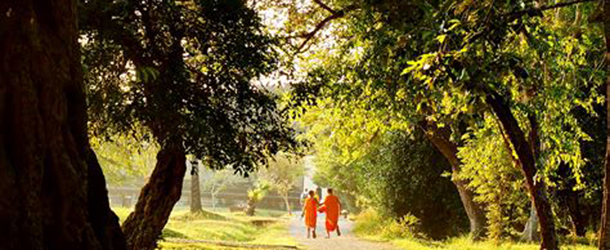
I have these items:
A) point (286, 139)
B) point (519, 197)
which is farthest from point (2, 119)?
point (519, 197)

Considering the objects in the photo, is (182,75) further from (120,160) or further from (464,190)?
(120,160)

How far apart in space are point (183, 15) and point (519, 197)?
1421 centimetres

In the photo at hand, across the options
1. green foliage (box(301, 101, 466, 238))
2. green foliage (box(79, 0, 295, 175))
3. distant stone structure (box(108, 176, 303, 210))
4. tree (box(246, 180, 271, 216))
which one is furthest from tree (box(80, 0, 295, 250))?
distant stone structure (box(108, 176, 303, 210))

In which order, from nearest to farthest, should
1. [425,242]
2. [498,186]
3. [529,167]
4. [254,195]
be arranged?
[529,167], [498,186], [425,242], [254,195]

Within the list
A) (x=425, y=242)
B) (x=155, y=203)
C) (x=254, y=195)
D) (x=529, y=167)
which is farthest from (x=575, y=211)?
(x=254, y=195)

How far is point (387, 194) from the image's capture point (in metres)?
26.2

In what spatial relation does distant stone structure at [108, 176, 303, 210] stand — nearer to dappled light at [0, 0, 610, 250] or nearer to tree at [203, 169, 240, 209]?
tree at [203, 169, 240, 209]

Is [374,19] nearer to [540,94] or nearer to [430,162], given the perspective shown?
[540,94]

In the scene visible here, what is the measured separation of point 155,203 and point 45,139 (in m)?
6.39

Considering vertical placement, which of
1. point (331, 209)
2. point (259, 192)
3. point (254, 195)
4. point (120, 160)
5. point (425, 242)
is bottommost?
point (425, 242)

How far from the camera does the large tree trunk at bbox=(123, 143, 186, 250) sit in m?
10.4

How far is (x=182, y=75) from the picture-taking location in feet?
29.6

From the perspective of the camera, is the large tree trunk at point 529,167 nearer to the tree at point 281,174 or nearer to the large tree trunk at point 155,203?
the large tree trunk at point 155,203

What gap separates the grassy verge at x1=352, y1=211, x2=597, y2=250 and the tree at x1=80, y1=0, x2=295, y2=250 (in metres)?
9.37
